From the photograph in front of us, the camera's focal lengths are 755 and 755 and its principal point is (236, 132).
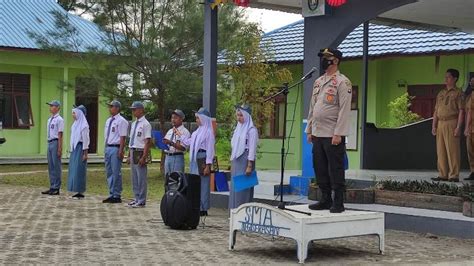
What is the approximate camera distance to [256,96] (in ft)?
63.6

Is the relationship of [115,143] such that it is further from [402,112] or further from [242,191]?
[402,112]

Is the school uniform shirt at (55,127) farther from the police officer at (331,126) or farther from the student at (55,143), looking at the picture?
the police officer at (331,126)

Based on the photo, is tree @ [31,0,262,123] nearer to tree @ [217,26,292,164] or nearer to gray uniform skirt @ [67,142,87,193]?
tree @ [217,26,292,164]

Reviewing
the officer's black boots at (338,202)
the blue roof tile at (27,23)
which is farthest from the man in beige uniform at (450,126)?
the blue roof tile at (27,23)

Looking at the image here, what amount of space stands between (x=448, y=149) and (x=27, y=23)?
54.7 feet

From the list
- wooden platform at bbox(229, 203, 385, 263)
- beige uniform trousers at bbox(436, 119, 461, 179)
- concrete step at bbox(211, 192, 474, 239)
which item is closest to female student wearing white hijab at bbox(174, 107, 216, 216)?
concrete step at bbox(211, 192, 474, 239)

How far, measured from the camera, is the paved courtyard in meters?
8.10

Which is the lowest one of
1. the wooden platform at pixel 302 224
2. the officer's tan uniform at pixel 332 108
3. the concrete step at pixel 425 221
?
the concrete step at pixel 425 221

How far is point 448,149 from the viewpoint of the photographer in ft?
41.1

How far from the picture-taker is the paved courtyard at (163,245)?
26.6 feet

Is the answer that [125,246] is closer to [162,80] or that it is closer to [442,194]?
[442,194]

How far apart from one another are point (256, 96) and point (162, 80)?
2.99 meters

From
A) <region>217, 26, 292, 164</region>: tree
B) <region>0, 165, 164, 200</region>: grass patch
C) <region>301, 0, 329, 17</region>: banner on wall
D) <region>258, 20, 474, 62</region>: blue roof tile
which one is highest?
<region>258, 20, 474, 62</region>: blue roof tile

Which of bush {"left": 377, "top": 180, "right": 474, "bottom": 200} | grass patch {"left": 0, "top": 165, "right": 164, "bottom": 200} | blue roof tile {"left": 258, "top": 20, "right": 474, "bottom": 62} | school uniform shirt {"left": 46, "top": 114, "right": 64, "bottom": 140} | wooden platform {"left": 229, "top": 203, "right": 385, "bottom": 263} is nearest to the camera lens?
wooden platform {"left": 229, "top": 203, "right": 385, "bottom": 263}
